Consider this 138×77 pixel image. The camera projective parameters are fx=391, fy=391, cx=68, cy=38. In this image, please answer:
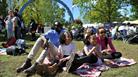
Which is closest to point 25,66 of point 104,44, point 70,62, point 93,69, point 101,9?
point 70,62

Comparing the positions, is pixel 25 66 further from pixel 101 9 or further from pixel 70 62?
pixel 101 9

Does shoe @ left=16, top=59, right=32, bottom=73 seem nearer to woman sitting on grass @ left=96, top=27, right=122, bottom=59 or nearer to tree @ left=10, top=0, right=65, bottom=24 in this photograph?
woman sitting on grass @ left=96, top=27, right=122, bottom=59

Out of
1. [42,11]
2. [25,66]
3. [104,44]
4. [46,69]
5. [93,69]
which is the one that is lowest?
[42,11]

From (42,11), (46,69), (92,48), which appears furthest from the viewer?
(42,11)

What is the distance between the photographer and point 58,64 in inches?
417

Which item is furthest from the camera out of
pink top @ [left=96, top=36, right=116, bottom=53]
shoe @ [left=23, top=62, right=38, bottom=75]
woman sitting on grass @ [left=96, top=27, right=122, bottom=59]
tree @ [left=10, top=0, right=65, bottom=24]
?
tree @ [left=10, top=0, right=65, bottom=24]

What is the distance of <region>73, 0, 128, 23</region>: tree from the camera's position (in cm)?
5478

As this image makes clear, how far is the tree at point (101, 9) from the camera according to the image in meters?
54.8

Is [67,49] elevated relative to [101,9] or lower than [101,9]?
elevated

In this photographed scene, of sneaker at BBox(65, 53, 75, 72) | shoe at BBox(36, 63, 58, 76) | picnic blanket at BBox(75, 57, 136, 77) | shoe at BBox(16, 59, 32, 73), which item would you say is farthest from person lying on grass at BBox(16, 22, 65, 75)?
picnic blanket at BBox(75, 57, 136, 77)

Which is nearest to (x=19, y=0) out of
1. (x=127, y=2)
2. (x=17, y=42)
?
(x=127, y=2)

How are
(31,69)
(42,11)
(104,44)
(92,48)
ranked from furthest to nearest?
(42,11)
(104,44)
(92,48)
(31,69)

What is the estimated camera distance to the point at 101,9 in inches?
2254

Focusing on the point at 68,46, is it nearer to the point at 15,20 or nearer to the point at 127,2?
the point at 15,20
